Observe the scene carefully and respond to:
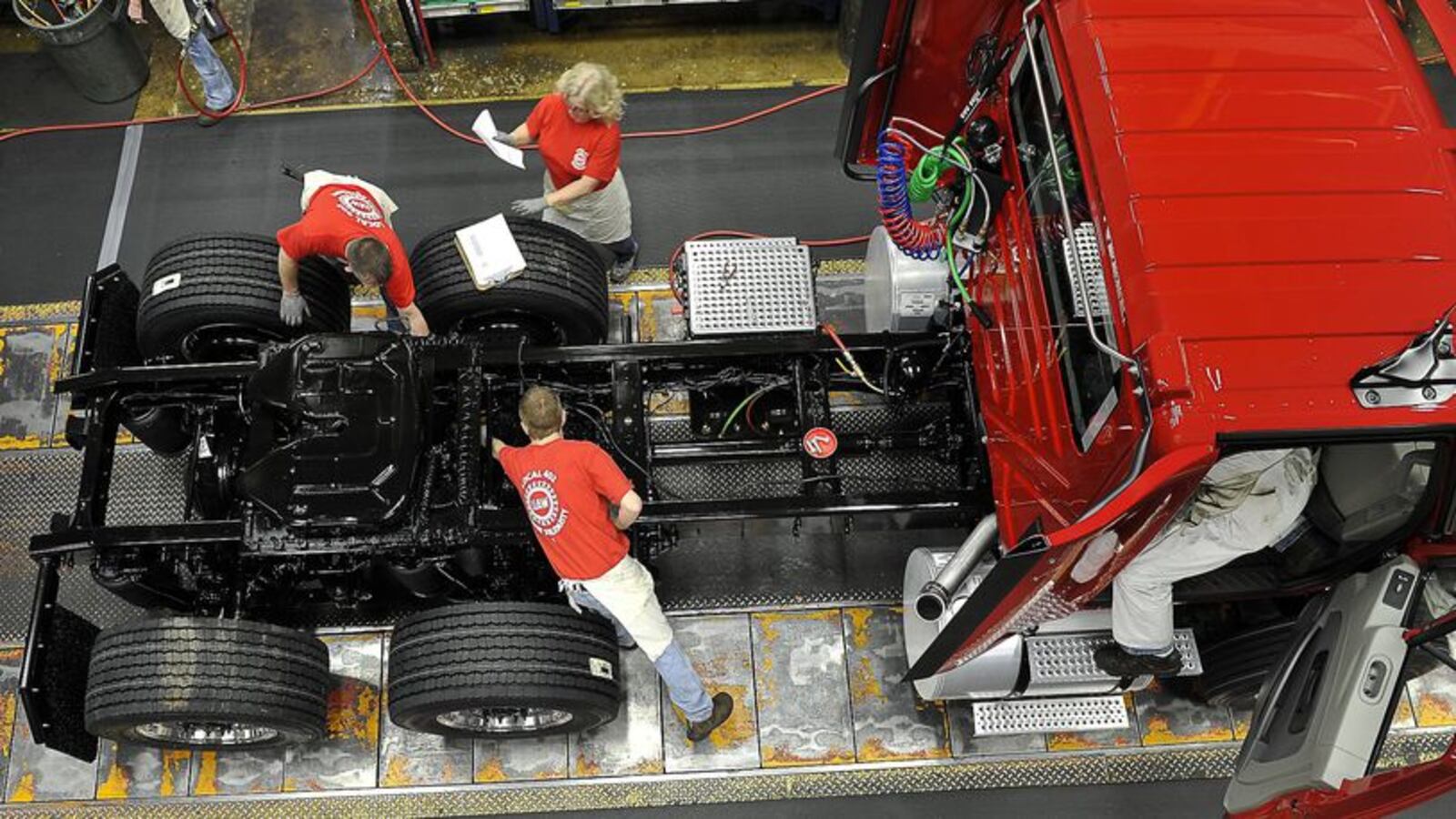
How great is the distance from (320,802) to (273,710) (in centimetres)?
74

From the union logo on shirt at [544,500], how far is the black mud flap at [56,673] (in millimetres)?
1757

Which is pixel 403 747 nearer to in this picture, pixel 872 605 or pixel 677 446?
pixel 677 446

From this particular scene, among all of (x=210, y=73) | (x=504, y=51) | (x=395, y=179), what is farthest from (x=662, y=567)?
(x=210, y=73)

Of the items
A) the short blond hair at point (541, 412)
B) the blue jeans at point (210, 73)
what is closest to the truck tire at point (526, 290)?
the short blond hair at point (541, 412)

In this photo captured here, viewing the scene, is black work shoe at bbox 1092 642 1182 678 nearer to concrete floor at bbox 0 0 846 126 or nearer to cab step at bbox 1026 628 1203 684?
cab step at bbox 1026 628 1203 684

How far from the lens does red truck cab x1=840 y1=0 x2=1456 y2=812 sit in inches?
113

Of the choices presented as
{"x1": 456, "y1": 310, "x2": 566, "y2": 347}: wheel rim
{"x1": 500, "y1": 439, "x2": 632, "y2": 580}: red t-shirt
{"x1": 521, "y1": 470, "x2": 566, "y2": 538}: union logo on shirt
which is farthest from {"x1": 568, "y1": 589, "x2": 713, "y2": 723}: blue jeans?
{"x1": 456, "y1": 310, "x2": 566, "y2": 347}: wheel rim

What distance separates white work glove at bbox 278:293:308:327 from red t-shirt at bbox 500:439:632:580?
1.31 m

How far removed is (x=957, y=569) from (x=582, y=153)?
7.51ft

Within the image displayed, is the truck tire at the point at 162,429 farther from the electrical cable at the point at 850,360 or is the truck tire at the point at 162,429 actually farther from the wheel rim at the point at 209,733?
the electrical cable at the point at 850,360

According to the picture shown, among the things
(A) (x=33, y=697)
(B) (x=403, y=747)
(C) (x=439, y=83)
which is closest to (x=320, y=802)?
(B) (x=403, y=747)

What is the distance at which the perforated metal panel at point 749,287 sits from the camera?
15.4 feet

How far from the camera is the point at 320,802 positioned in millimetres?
4449

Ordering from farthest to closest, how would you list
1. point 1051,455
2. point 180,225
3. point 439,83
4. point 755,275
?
point 439,83
point 180,225
point 755,275
point 1051,455
